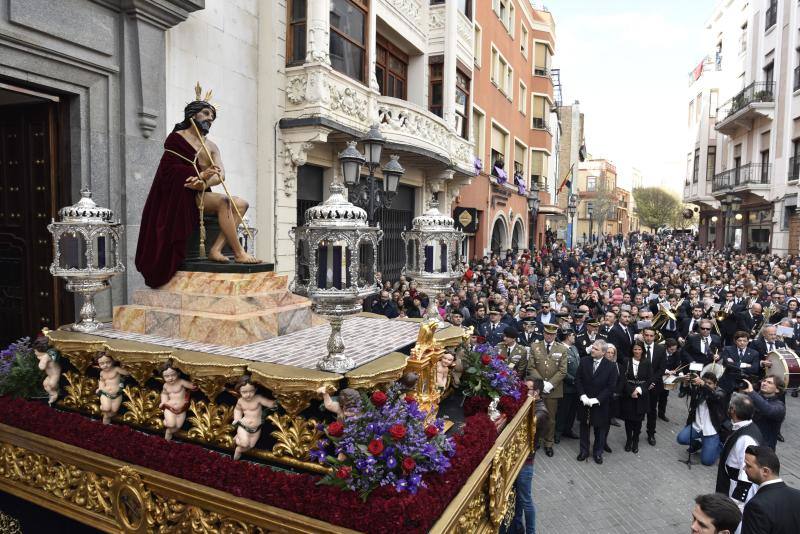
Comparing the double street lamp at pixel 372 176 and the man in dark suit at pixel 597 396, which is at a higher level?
the double street lamp at pixel 372 176

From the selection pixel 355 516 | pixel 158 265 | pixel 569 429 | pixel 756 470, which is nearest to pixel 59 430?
pixel 158 265

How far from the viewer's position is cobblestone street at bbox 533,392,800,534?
6.43 meters

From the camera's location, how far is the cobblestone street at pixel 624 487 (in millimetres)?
6426

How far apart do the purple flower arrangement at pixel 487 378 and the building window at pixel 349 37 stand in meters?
9.62

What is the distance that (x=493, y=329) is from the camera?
1077 cm

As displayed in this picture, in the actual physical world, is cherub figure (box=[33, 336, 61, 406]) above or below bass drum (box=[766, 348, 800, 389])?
above

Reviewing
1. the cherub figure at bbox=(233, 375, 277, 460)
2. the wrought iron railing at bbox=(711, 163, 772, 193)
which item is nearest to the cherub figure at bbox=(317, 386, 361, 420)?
the cherub figure at bbox=(233, 375, 277, 460)

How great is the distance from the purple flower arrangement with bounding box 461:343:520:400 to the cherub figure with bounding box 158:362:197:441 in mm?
3006

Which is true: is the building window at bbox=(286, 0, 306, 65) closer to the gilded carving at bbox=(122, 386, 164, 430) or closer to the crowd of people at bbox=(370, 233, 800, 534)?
the crowd of people at bbox=(370, 233, 800, 534)

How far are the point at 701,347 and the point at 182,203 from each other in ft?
31.6

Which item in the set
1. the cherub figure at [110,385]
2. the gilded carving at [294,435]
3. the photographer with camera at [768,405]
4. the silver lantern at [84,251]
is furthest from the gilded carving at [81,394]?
the photographer with camera at [768,405]

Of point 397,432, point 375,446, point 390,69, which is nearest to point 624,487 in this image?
point 397,432

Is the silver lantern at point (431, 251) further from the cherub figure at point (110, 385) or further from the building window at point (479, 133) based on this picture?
the building window at point (479, 133)

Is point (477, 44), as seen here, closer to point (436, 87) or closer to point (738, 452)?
A: point (436, 87)
